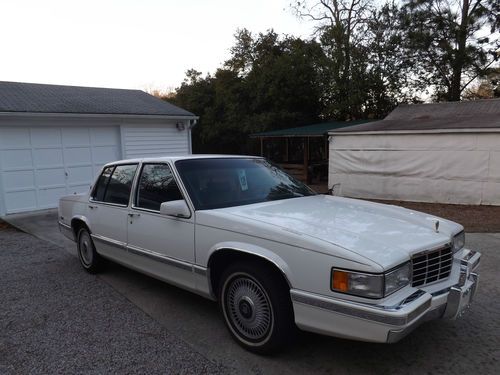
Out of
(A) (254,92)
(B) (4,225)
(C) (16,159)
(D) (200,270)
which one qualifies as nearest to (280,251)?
(D) (200,270)

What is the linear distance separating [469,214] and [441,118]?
5104mm

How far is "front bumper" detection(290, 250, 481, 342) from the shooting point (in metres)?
2.49

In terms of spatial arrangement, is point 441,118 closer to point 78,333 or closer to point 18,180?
point 18,180

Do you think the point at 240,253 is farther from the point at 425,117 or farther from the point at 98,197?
the point at 425,117

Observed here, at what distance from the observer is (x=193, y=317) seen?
3967 millimetres

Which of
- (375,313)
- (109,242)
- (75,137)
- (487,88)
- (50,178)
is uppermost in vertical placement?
(487,88)

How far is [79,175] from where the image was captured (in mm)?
11578

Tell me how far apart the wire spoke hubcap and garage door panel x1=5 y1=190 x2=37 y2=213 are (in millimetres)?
9076

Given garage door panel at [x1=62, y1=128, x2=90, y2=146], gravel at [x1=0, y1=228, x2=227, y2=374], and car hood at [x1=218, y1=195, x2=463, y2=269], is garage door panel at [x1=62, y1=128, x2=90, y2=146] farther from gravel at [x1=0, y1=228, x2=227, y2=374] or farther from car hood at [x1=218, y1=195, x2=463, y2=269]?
car hood at [x1=218, y1=195, x2=463, y2=269]

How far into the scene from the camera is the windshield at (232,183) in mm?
3814

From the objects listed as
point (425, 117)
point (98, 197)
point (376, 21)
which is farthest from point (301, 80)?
point (98, 197)

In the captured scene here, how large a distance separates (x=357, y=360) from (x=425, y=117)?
13.0 meters

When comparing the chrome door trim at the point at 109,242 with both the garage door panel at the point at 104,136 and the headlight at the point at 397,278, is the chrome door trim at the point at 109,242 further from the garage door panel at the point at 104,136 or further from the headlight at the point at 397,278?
the garage door panel at the point at 104,136

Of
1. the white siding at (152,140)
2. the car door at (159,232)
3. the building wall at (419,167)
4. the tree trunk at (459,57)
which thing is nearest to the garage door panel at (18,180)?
the white siding at (152,140)
